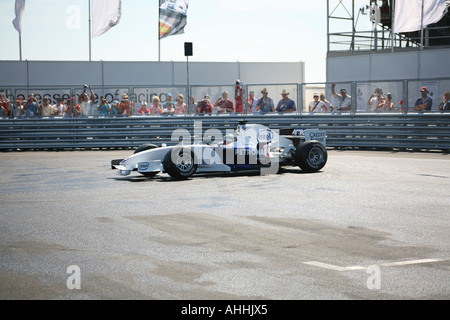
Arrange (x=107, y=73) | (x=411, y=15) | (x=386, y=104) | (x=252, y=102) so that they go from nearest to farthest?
(x=386, y=104) → (x=252, y=102) → (x=411, y=15) → (x=107, y=73)

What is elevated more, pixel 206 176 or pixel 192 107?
pixel 192 107

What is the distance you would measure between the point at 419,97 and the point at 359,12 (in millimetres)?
13889

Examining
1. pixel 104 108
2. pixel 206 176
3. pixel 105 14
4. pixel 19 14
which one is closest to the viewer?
pixel 206 176

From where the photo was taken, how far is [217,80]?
34.9m

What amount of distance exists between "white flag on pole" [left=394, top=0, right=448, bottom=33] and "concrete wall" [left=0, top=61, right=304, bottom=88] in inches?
407

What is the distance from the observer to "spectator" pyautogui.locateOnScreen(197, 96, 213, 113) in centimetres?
2178

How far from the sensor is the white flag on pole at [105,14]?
30922 millimetres

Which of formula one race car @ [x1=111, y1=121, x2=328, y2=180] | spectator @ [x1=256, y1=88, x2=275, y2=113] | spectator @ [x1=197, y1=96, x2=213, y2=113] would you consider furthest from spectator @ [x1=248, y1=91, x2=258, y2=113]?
formula one race car @ [x1=111, y1=121, x2=328, y2=180]

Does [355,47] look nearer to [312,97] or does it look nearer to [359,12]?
[359,12]

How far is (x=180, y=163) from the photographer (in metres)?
12.5

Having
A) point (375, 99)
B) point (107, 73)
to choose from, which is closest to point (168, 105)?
point (375, 99)

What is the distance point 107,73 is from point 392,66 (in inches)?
565

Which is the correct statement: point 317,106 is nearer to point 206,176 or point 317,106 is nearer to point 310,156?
point 310,156
